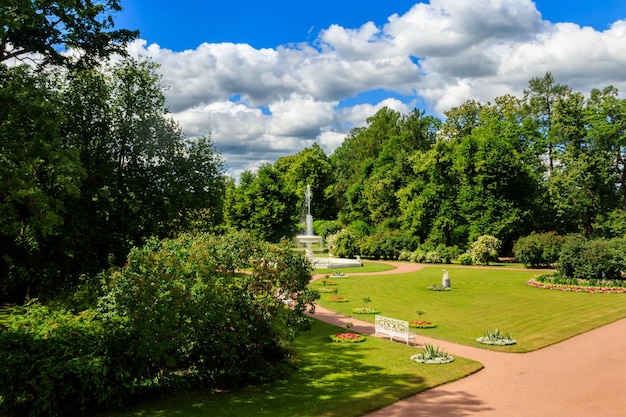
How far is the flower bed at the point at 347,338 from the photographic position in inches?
666

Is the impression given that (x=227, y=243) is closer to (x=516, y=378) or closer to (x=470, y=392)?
(x=470, y=392)

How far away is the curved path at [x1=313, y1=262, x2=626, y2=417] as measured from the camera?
33.7ft

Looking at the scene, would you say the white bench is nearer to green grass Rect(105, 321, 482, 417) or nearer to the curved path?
green grass Rect(105, 321, 482, 417)

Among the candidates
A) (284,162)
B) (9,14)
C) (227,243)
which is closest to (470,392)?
(227,243)

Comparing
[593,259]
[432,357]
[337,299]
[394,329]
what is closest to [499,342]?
[432,357]

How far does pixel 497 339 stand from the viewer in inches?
640

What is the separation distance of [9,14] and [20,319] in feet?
23.1

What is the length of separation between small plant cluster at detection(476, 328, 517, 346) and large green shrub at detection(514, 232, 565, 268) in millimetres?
24461

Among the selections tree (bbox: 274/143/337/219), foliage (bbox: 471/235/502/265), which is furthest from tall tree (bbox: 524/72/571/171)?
tree (bbox: 274/143/337/219)

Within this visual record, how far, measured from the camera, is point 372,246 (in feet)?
173

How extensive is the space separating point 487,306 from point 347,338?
32.5 feet

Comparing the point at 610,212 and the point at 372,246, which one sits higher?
the point at 610,212

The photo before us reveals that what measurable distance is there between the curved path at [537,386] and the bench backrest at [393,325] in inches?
51.1

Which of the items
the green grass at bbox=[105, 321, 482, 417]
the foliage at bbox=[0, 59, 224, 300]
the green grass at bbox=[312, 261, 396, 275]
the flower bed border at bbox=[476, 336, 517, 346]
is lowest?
the green grass at bbox=[105, 321, 482, 417]
